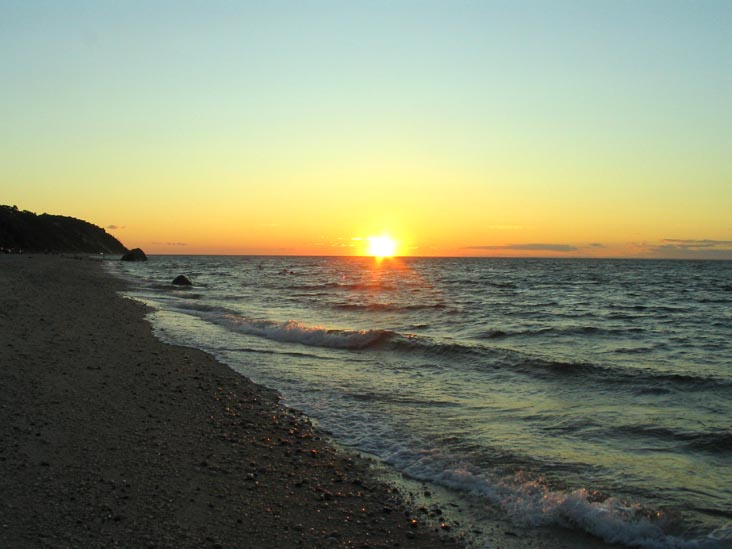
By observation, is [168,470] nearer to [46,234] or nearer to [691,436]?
[691,436]

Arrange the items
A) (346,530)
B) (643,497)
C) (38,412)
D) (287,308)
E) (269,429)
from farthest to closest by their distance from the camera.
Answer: (287,308) → (269,429) → (38,412) → (643,497) → (346,530)

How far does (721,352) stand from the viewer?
16.9m

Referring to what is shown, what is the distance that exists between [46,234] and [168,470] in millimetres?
126993

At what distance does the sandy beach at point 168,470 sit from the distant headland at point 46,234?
315 ft

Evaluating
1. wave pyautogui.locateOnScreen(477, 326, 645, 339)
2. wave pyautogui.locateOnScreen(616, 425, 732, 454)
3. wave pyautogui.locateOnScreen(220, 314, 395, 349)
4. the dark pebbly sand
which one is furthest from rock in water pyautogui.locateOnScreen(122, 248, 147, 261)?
wave pyautogui.locateOnScreen(616, 425, 732, 454)

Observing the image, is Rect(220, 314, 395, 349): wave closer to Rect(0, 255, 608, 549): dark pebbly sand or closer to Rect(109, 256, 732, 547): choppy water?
Rect(109, 256, 732, 547): choppy water

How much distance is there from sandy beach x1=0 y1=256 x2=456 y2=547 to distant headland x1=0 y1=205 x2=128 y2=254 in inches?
3782

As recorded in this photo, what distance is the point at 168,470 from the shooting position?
6277 millimetres

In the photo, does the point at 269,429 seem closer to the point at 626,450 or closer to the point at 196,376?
the point at 196,376

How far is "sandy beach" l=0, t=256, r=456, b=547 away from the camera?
494 cm

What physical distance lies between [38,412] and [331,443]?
13.5ft

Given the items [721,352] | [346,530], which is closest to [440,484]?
[346,530]

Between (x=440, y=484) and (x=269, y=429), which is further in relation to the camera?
(x=269, y=429)

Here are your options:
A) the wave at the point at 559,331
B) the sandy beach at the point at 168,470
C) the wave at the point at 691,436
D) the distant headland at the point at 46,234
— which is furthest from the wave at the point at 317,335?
the distant headland at the point at 46,234
